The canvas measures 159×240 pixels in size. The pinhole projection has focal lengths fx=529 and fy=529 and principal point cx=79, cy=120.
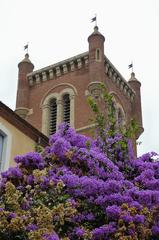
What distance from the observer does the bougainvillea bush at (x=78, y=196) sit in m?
9.15

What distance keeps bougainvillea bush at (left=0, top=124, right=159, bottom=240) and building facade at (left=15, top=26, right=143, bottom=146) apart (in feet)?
79.0

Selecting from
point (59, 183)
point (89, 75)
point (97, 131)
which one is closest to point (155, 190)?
point (59, 183)

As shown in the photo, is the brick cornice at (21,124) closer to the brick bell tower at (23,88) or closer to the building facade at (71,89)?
the building facade at (71,89)

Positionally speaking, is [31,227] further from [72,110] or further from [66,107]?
[66,107]

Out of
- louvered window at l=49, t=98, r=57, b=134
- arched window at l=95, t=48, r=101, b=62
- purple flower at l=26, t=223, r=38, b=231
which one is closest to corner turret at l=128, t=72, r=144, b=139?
arched window at l=95, t=48, r=101, b=62

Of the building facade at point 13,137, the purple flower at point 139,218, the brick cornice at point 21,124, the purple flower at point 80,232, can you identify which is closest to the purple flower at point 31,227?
the purple flower at point 80,232

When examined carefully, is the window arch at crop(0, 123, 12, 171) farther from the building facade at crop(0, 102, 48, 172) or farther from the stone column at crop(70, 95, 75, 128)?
the stone column at crop(70, 95, 75, 128)

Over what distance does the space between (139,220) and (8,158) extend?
778 centimetres

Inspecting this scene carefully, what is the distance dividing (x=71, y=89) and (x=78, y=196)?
29.2 metres

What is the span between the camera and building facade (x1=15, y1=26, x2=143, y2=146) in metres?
37.6

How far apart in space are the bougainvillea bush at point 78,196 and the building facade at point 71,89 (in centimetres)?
2407

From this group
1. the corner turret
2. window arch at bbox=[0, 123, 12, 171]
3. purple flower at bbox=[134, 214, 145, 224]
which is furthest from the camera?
the corner turret

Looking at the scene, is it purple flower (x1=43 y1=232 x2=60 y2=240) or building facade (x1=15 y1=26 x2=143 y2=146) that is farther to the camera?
building facade (x1=15 y1=26 x2=143 y2=146)

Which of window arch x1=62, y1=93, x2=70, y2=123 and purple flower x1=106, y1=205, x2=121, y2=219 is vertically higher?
window arch x1=62, y1=93, x2=70, y2=123
